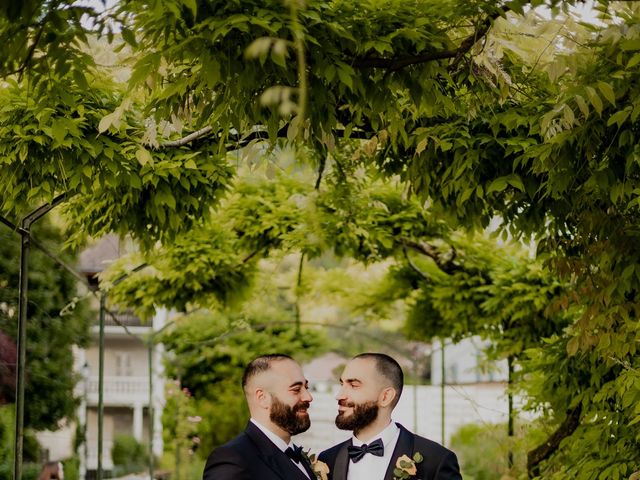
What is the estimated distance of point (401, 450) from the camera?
15.4 feet

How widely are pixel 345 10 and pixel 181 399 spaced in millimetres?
14230

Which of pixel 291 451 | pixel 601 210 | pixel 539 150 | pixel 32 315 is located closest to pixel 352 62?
pixel 539 150

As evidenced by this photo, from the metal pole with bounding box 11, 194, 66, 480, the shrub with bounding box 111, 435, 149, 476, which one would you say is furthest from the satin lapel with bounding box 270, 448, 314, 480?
the shrub with bounding box 111, 435, 149, 476

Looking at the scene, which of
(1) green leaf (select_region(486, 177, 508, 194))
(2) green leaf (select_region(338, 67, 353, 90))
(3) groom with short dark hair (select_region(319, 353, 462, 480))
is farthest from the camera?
(1) green leaf (select_region(486, 177, 508, 194))

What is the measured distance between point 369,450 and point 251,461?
0.56m

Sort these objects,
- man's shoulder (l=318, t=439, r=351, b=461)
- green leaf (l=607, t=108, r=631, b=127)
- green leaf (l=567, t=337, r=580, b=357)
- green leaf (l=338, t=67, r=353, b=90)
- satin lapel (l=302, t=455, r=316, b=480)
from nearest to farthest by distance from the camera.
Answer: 1. green leaf (l=338, t=67, r=353, b=90)
2. green leaf (l=607, t=108, r=631, b=127)
3. satin lapel (l=302, t=455, r=316, b=480)
4. man's shoulder (l=318, t=439, r=351, b=461)
5. green leaf (l=567, t=337, r=580, b=357)

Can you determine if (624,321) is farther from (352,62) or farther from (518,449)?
(518,449)

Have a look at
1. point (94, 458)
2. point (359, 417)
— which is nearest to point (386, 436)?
point (359, 417)

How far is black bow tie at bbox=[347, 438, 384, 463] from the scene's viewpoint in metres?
4.62

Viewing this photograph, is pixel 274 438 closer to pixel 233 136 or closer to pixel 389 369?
pixel 389 369

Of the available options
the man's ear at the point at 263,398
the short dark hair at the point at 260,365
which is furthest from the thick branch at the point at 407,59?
the man's ear at the point at 263,398

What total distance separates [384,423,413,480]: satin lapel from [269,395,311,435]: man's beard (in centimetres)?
46

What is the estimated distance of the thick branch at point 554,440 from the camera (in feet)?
25.9

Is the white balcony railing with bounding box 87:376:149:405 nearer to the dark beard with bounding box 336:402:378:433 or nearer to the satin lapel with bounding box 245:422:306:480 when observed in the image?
the dark beard with bounding box 336:402:378:433
